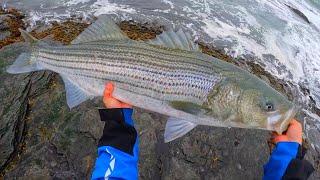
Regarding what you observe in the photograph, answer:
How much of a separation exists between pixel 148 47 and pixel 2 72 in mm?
3007

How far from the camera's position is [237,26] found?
9961 mm

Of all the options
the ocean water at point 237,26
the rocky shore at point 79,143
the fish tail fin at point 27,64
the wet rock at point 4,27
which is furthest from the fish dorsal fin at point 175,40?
the wet rock at point 4,27

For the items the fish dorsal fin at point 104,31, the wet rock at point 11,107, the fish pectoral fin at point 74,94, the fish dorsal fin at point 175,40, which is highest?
the fish dorsal fin at point 175,40

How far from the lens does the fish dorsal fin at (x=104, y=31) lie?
4.33 meters

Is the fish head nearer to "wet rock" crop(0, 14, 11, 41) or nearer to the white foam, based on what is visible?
"wet rock" crop(0, 14, 11, 41)

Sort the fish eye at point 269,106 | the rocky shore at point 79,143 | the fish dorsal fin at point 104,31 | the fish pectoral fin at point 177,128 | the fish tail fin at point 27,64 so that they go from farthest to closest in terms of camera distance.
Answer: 1. the rocky shore at point 79,143
2. the fish tail fin at point 27,64
3. the fish dorsal fin at point 104,31
4. the fish pectoral fin at point 177,128
5. the fish eye at point 269,106

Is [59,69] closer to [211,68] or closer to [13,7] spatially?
[211,68]

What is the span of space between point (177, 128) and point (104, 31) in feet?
3.84

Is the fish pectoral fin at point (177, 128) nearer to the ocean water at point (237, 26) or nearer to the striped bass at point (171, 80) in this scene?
the striped bass at point (171, 80)

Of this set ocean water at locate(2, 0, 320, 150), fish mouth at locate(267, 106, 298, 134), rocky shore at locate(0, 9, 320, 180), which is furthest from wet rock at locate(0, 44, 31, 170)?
fish mouth at locate(267, 106, 298, 134)

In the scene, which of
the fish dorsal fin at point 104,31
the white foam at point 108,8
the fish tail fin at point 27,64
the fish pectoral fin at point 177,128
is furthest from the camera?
the white foam at point 108,8

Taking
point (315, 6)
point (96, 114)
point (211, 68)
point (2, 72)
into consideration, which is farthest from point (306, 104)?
point (315, 6)

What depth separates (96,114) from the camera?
5.92m

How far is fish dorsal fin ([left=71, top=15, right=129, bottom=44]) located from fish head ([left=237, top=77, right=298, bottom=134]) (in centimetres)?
127
